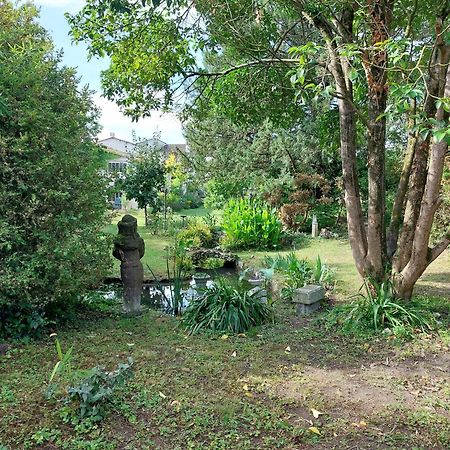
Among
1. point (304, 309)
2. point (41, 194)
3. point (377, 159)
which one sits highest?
point (377, 159)

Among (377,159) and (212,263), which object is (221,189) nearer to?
(212,263)

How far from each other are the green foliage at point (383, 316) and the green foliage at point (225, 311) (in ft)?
2.50

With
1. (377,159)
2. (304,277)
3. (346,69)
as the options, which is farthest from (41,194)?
(304,277)

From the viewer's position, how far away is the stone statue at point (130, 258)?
505 cm

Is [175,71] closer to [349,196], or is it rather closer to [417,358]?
[349,196]

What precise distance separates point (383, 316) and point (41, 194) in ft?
11.0

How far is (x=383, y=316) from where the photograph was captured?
4.45 m

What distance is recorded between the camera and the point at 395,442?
2.59 m

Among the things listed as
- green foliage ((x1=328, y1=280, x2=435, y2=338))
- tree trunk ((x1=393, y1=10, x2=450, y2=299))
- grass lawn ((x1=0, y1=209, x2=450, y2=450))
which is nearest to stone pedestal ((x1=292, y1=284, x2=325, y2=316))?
grass lawn ((x1=0, y1=209, x2=450, y2=450))

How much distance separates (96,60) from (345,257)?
5.89 meters

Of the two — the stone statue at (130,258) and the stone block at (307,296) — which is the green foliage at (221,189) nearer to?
the stone block at (307,296)

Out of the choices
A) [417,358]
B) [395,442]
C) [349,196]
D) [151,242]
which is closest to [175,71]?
[349,196]

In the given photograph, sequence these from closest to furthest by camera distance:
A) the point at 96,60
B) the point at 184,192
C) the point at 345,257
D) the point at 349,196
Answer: the point at 349,196 < the point at 96,60 < the point at 345,257 < the point at 184,192

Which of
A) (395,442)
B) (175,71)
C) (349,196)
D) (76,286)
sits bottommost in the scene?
(395,442)
